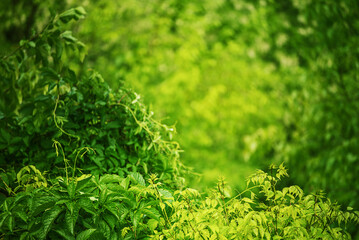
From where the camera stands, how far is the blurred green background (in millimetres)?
3662

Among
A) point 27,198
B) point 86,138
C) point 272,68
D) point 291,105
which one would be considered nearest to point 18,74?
point 86,138

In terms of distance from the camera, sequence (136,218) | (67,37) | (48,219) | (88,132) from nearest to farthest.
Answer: (48,219) → (136,218) → (88,132) → (67,37)

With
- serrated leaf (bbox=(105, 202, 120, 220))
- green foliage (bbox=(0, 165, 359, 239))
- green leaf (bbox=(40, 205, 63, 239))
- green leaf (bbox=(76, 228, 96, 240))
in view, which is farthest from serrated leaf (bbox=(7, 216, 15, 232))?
serrated leaf (bbox=(105, 202, 120, 220))

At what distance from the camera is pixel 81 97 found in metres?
1.95

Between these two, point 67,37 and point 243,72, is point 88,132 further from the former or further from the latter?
point 243,72

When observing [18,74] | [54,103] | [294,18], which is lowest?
[54,103]

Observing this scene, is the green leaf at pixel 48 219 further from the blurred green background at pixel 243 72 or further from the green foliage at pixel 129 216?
the blurred green background at pixel 243 72

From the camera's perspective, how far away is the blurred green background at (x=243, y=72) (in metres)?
3.66

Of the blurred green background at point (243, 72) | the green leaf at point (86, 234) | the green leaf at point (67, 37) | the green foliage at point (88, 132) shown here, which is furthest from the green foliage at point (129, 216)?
the blurred green background at point (243, 72)

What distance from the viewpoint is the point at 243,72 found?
5.50 meters

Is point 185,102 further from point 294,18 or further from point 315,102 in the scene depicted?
point 294,18

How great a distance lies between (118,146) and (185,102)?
3.18 meters

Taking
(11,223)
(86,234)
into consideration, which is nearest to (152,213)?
(86,234)

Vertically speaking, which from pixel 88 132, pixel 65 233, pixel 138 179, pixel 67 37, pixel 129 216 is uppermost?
pixel 67 37
